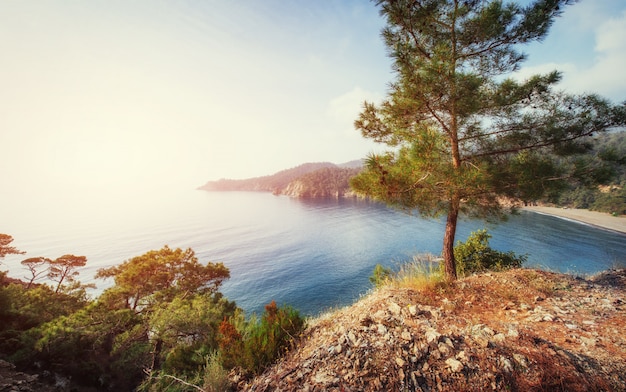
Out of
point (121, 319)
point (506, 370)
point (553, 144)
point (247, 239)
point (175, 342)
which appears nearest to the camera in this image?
point (506, 370)

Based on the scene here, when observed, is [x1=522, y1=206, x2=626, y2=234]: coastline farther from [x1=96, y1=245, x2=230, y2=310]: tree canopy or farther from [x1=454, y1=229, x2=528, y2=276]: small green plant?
[x1=96, y1=245, x2=230, y2=310]: tree canopy

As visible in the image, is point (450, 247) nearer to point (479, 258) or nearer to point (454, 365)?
point (479, 258)

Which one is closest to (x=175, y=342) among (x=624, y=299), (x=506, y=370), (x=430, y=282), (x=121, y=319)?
(x=121, y=319)

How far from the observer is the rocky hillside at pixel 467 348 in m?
2.46

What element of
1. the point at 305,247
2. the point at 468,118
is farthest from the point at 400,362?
the point at 305,247

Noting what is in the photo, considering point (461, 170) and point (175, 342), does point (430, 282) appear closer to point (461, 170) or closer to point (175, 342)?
point (461, 170)

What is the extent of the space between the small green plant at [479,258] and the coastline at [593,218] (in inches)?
2258

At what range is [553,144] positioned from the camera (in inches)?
228

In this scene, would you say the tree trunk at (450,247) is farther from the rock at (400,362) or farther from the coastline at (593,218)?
the coastline at (593,218)

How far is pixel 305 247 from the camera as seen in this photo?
131ft

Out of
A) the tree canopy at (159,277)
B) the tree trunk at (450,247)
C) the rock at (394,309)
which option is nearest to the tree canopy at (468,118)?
the tree trunk at (450,247)

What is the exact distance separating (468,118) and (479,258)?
20.5 ft

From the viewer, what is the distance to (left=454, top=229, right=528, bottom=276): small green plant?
361 inches

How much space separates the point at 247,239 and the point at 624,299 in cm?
4641
